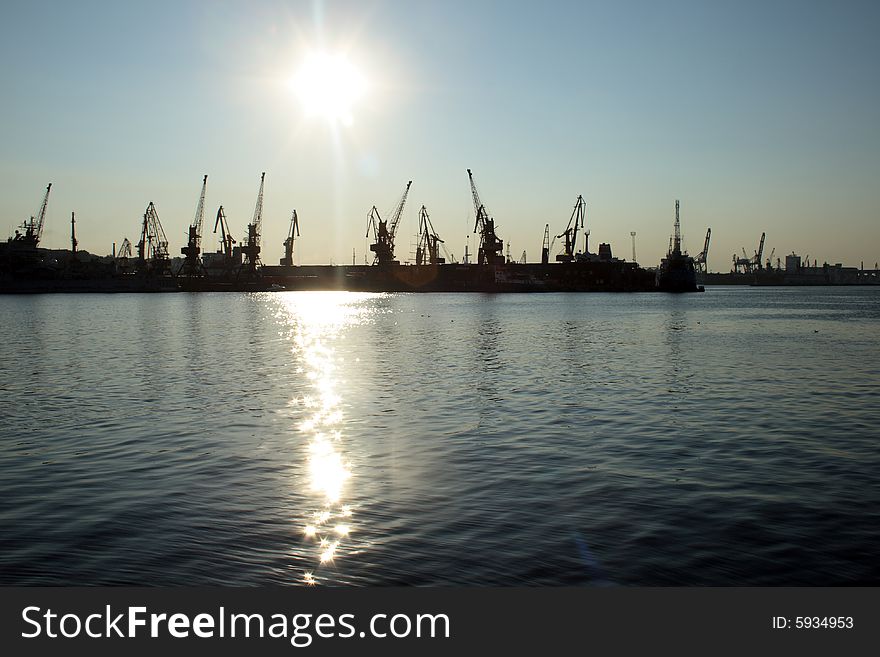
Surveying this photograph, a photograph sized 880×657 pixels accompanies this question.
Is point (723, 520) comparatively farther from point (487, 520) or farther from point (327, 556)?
point (327, 556)

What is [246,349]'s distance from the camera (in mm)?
53031

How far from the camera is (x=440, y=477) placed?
16.5 m

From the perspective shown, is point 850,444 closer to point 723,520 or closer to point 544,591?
point 723,520

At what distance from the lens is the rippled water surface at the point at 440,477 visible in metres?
11.3

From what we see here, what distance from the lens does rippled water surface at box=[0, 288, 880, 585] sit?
1130cm

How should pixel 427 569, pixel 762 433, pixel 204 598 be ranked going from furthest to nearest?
pixel 762 433
pixel 427 569
pixel 204 598

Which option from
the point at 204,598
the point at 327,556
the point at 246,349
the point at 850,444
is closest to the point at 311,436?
the point at 327,556

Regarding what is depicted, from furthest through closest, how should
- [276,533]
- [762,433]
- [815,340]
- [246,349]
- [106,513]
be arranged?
[815,340], [246,349], [762,433], [106,513], [276,533]

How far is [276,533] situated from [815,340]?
58003 mm

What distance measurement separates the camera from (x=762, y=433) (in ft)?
70.9

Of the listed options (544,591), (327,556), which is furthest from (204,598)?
(544,591)

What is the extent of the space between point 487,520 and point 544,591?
3.02 m

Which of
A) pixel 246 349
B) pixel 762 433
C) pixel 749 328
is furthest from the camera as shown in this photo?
pixel 749 328

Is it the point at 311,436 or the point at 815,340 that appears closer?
the point at 311,436
